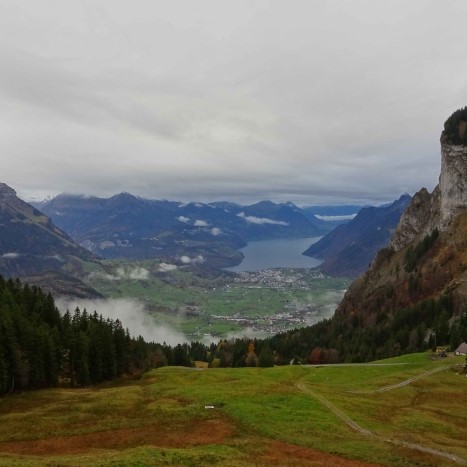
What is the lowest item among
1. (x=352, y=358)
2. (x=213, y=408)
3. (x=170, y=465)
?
(x=352, y=358)

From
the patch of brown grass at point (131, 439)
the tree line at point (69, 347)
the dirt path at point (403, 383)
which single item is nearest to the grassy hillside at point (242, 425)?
the patch of brown grass at point (131, 439)

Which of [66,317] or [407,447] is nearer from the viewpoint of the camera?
[407,447]

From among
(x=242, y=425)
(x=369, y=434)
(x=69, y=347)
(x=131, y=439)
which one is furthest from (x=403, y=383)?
(x=69, y=347)

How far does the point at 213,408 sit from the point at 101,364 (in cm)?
5435

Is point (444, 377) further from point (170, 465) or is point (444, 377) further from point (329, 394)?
point (170, 465)

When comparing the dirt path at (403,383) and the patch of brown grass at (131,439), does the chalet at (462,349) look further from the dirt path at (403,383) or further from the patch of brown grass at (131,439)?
the patch of brown grass at (131,439)

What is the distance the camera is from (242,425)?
6075cm

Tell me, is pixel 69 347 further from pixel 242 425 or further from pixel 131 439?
pixel 242 425

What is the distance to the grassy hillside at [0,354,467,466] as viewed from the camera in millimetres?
48094

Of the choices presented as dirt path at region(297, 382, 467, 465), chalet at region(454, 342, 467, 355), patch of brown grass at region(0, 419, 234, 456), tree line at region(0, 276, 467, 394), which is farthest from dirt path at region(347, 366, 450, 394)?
patch of brown grass at region(0, 419, 234, 456)

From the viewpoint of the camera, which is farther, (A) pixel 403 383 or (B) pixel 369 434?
(A) pixel 403 383

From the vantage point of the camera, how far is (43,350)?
327ft

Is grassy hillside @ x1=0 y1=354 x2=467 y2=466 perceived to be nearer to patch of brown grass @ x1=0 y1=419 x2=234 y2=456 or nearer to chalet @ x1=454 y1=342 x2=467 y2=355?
patch of brown grass @ x1=0 y1=419 x2=234 y2=456

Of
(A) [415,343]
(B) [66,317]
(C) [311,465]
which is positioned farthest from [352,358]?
(C) [311,465]
